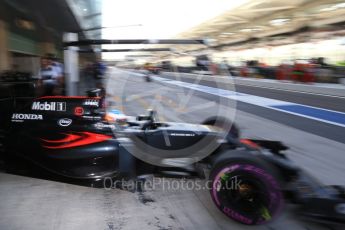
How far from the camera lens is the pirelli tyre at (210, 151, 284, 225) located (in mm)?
2514

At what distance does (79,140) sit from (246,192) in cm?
156

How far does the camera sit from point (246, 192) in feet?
8.62

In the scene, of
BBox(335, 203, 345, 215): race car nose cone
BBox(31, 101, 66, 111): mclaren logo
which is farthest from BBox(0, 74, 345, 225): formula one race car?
BBox(335, 203, 345, 215): race car nose cone

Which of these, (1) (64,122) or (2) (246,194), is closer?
(2) (246,194)

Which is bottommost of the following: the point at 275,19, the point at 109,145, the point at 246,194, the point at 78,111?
the point at 246,194

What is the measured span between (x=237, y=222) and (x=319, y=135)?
369cm

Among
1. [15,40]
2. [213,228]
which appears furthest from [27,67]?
[213,228]

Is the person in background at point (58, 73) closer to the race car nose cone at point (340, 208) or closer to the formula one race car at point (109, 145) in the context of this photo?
the formula one race car at point (109, 145)

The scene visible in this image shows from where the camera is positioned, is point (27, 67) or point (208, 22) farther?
point (208, 22)

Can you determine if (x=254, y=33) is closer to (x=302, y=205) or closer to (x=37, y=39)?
(x=37, y=39)

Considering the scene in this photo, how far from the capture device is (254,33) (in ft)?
88.3

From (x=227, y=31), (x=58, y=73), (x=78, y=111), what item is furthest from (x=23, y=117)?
(x=227, y=31)

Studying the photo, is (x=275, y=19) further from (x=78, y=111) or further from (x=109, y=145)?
(x=109, y=145)

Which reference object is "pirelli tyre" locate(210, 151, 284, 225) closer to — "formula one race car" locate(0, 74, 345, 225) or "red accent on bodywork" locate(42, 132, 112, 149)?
"formula one race car" locate(0, 74, 345, 225)
